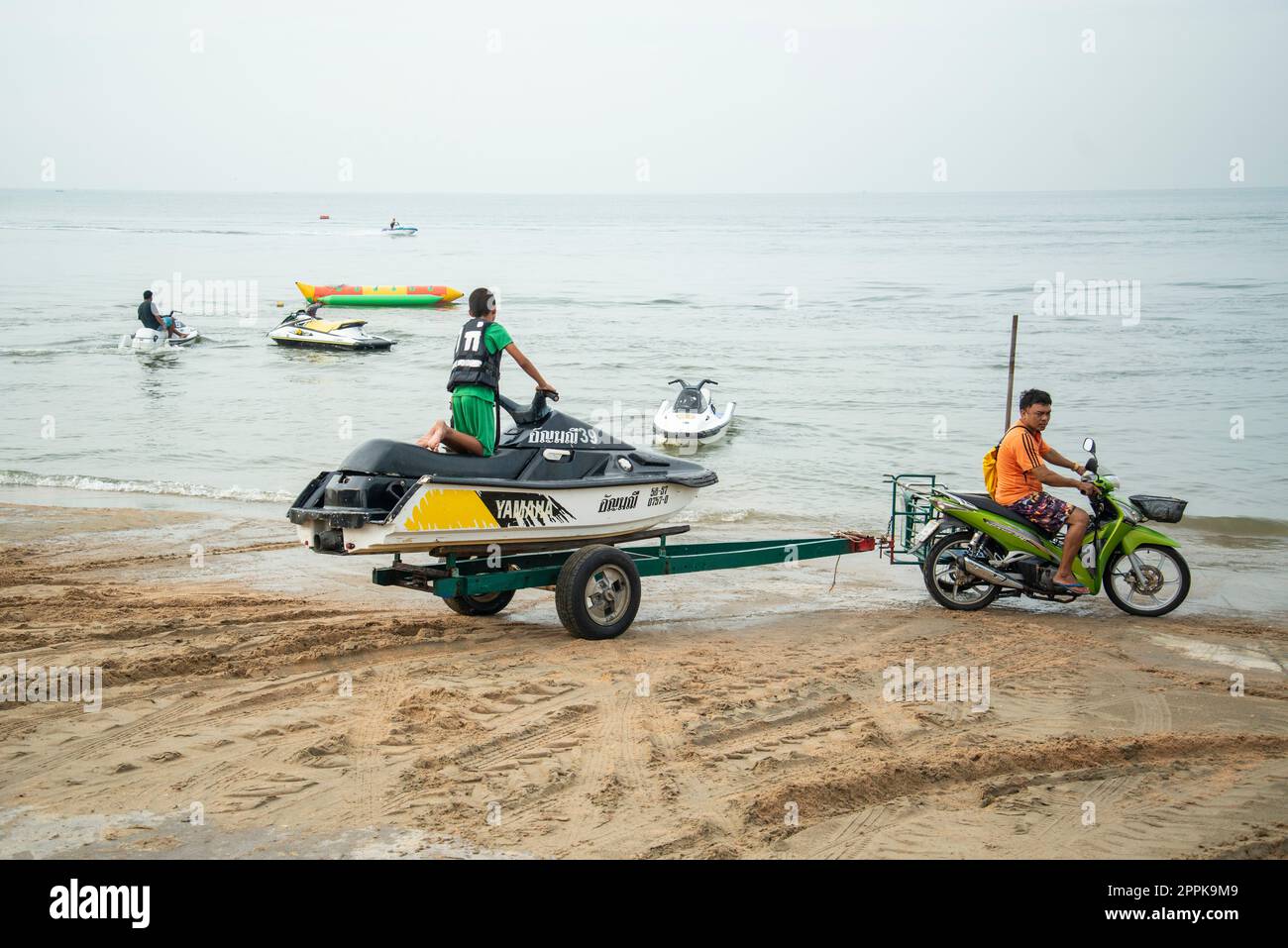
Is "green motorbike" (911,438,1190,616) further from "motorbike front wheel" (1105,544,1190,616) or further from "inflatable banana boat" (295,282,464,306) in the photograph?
"inflatable banana boat" (295,282,464,306)

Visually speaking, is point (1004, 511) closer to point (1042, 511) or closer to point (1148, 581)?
point (1042, 511)

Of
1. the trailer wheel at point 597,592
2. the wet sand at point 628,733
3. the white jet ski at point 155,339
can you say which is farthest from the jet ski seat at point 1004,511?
the white jet ski at point 155,339

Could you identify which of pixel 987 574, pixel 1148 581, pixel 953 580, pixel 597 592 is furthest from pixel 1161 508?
pixel 597 592

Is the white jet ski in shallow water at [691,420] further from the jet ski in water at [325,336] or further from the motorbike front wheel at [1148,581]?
the jet ski in water at [325,336]

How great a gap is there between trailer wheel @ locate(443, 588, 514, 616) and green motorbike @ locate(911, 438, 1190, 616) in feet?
11.3

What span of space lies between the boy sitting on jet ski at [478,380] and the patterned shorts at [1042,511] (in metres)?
3.90

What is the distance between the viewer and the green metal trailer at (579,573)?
757 cm

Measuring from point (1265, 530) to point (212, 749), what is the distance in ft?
41.0

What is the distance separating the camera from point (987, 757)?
5.78 m

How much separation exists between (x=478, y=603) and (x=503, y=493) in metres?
1.46

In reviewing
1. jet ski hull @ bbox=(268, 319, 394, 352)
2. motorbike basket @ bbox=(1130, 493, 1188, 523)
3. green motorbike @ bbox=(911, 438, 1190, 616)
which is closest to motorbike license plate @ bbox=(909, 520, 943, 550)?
green motorbike @ bbox=(911, 438, 1190, 616)

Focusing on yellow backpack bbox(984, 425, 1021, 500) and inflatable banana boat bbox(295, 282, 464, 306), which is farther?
inflatable banana boat bbox(295, 282, 464, 306)

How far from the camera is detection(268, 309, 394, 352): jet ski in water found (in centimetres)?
3139
